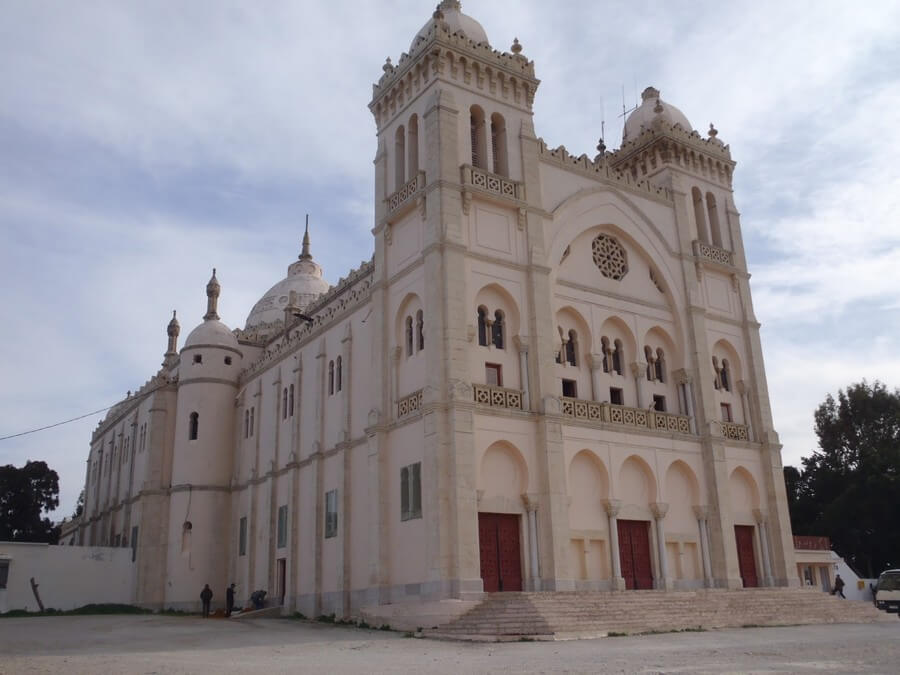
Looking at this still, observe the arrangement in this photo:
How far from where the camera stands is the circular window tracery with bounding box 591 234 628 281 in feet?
98.2

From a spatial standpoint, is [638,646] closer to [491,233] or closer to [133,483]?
[491,233]

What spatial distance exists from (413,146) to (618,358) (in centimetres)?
1011

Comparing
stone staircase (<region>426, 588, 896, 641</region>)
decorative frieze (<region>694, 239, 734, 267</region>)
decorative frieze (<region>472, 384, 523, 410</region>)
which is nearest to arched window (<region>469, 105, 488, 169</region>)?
decorative frieze (<region>472, 384, 523, 410</region>)

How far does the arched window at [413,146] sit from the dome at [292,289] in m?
20.0

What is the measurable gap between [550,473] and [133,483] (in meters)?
26.3

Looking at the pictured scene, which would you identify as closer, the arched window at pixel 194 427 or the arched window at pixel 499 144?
the arched window at pixel 499 144

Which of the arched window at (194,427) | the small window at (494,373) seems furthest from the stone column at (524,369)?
the arched window at (194,427)

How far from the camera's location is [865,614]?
26.3 m

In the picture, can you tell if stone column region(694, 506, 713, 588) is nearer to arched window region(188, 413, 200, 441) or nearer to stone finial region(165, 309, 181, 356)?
arched window region(188, 413, 200, 441)

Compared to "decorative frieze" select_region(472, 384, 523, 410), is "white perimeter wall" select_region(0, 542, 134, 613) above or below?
below

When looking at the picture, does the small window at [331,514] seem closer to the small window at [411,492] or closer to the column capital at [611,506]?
the small window at [411,492]

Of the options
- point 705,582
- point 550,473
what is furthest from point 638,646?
point 705,582

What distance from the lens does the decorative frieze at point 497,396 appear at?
24250 mm

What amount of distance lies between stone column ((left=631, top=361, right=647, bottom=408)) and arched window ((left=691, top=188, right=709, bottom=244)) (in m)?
7.38
